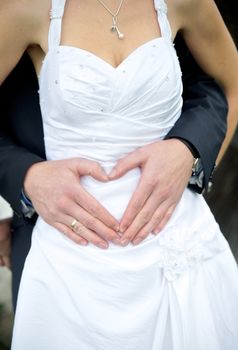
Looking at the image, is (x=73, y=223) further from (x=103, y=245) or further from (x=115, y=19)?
(x=115, y=19)

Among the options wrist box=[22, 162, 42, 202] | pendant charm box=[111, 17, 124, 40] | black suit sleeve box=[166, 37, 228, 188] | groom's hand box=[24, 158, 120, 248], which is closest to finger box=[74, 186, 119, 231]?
groom's hand box=[24, 158, 120, 248]

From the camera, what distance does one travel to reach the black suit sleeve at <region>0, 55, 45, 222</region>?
4.63 ft

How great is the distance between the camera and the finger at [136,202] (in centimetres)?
129

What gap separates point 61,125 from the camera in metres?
1.35

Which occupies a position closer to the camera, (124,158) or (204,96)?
(124,158)

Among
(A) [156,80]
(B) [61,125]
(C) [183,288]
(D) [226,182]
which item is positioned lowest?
(D) [226,182]

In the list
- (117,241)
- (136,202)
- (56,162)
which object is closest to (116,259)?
(117,241)

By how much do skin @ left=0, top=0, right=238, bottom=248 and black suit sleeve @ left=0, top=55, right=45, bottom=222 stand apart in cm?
6

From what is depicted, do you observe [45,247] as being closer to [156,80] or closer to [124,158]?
Result: [124,158]

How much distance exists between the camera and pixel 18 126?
1487mm

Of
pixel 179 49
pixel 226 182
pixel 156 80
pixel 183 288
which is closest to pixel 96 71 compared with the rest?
pixel 156 80

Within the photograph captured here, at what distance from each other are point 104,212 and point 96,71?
368 mm

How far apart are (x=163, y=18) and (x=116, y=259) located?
0.69 m

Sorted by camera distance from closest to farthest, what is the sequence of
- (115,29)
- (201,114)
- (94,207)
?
(94,207) → (115,29) → (201,114)
